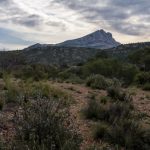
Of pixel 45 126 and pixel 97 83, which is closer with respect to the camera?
pixel 45 126

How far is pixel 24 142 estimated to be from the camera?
22.7 ft

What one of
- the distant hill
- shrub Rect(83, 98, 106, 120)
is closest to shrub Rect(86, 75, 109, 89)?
shrub Rect(83, 98, 106, 120)

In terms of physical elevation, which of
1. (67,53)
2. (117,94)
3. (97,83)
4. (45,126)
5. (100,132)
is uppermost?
(45,126)

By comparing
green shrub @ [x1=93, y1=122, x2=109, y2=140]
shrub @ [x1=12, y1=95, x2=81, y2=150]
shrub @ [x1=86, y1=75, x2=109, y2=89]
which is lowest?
shrub @ [x1=86, y1=75, x2=109, y2=89]

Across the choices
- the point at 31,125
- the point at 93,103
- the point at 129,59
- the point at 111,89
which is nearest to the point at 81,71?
the point at 129,59

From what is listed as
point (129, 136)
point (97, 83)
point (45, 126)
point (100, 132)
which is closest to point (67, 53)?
point (97, 83)

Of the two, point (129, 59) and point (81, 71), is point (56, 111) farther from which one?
point (129, 59)

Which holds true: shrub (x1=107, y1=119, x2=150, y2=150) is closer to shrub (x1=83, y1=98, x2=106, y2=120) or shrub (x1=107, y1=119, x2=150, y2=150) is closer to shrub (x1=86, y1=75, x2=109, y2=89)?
shrub (x1=83, y1=98, x2=106, y2=120)

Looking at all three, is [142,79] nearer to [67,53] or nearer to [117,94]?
[117,94]

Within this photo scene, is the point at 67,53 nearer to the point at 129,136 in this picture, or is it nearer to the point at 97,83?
the point at 97,83

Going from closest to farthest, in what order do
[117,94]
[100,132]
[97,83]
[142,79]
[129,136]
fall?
[129,136] < [100,132] < [117,94] < [97,83] < [142,79]

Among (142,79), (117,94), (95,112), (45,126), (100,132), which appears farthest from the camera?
(142,79)

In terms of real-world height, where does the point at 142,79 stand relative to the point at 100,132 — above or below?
below

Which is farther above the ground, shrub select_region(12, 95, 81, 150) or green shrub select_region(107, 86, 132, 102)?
shrub select_region(12, 95, 81, 150)
